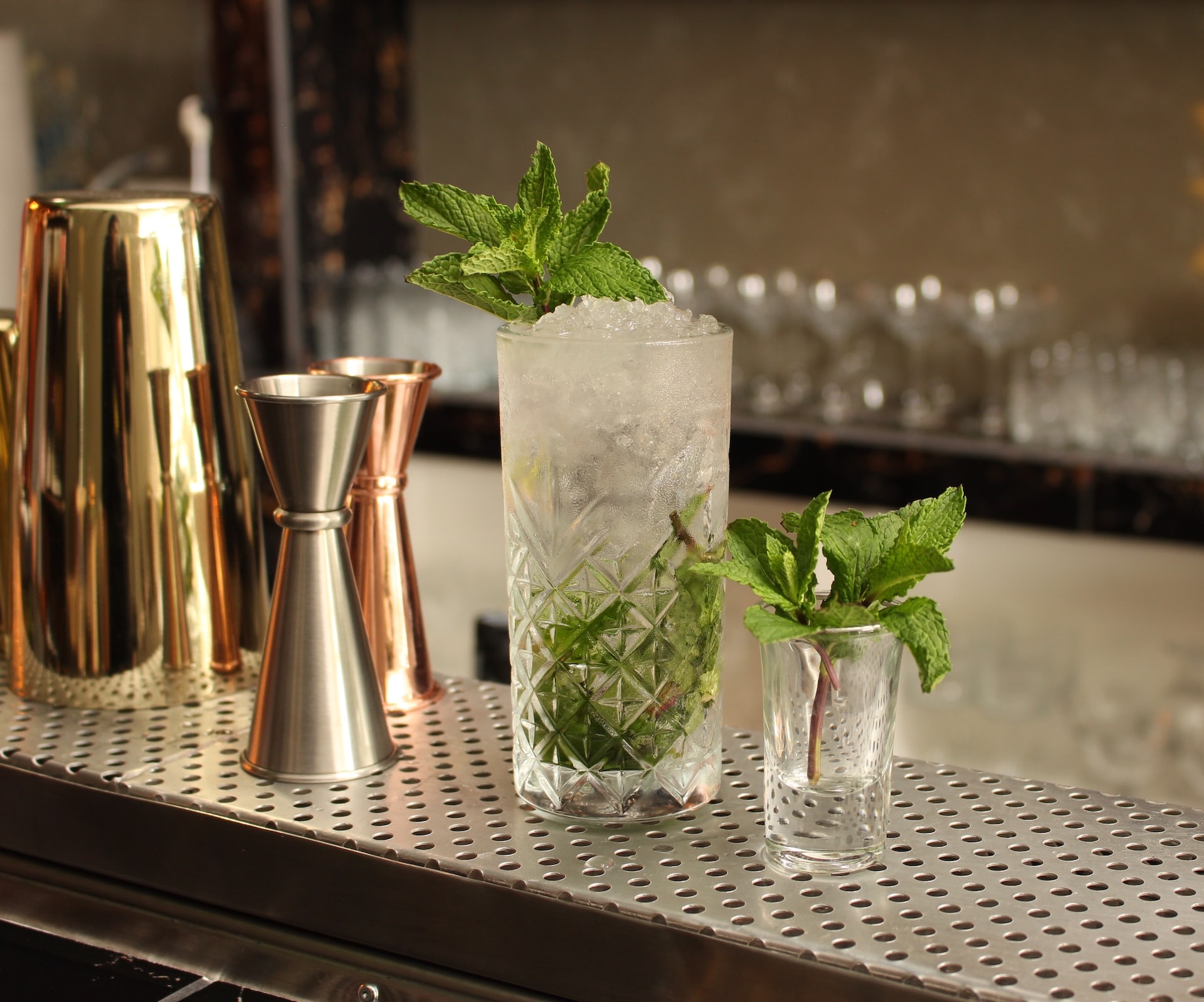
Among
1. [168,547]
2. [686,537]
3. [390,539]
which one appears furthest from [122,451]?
[686,537]

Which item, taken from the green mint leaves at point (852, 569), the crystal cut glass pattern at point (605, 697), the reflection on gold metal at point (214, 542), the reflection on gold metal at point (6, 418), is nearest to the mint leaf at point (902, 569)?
the green mint leaves at point (852, 569)

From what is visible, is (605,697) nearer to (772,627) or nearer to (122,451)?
(772,627)

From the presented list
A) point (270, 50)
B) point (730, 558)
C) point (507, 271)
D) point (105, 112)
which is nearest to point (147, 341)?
point (507, 271)

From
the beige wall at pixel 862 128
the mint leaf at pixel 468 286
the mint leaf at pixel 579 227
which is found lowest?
the mint leaf at pixel 468 286

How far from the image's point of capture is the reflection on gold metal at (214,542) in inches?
37.2

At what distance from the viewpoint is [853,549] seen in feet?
2.35

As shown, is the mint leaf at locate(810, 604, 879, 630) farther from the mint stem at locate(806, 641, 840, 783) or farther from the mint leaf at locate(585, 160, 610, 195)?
the mint leaf at locate(585, 160, 610, 195)

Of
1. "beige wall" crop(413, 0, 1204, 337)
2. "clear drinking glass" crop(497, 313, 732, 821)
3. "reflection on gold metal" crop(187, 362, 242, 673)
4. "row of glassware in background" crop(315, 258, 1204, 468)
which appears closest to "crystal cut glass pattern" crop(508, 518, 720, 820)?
"clear drinking glass" crop(497, 313, 732, 821)

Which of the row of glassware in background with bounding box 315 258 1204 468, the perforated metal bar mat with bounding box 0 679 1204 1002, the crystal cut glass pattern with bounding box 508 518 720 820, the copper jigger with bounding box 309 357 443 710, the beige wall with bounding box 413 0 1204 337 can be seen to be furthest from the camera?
the beige wall with bounding box 413 0 1204 337

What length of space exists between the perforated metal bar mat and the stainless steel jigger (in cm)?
2

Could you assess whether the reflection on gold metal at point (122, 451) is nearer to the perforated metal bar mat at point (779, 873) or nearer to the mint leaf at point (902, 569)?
the perforated metal bar mat at point (779, 873)

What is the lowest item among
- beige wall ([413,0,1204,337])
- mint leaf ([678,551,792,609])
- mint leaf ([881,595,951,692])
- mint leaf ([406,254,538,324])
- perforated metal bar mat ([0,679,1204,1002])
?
perforated metal bar mat ([0,679,1204,1002])

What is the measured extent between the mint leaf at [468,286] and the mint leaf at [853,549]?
7.9 inches

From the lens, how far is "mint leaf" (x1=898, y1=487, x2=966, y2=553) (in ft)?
2.38
